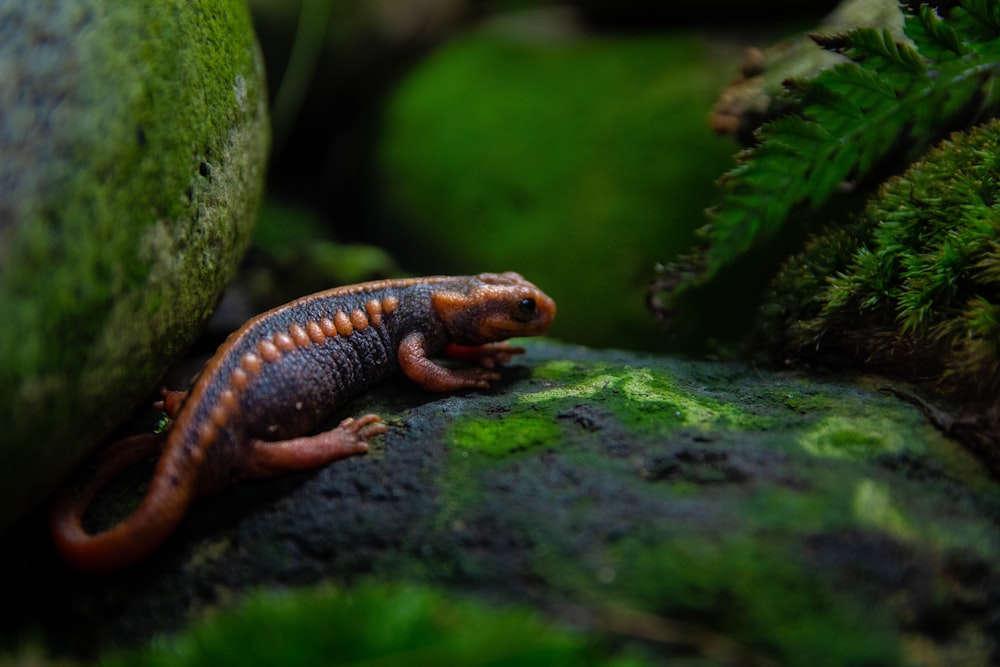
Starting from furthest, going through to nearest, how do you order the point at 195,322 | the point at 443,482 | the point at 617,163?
the point at 617,163 < the point at 195,322 < the point at 443,482

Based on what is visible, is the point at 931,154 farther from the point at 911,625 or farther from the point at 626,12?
the point at 626,12

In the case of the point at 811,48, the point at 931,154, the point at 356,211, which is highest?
the point at 811,48

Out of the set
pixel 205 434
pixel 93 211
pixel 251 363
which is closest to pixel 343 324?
pixel 251 363

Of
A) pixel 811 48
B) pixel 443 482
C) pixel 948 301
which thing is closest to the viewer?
pixel 443 482

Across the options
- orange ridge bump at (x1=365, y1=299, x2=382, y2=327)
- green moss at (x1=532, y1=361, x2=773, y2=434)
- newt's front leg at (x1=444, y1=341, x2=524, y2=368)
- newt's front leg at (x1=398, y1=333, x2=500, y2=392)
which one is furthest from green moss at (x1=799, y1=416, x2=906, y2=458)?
orange ridge bump at (x1=365, y1=299, x2=382, y2=327)

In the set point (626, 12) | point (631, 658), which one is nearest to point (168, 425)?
point (631, 658)

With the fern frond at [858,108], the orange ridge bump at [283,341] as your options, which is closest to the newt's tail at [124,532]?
the orange ridge bump at [283,341]

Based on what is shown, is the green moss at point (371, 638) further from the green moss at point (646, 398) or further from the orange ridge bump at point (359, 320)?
the orange ridge bump at point (359, 320)
